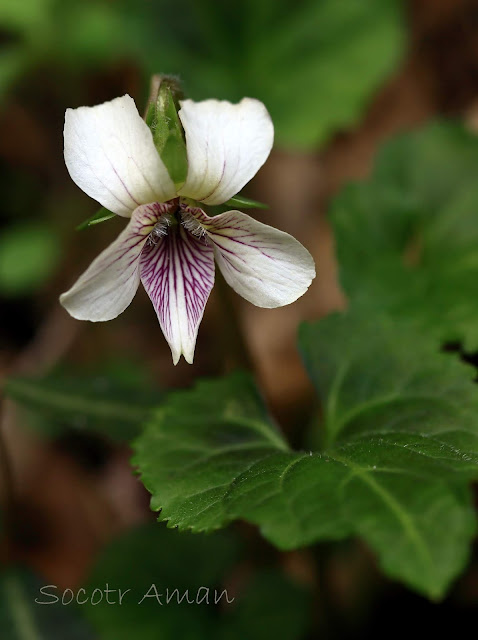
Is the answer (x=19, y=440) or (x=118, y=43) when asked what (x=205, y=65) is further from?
(x=19, y=440)

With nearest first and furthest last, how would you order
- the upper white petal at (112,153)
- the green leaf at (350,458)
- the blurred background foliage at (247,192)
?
the green leaf at (350,458)
the upper white petal at (112,153)
the blurred background foliage at (247,192)

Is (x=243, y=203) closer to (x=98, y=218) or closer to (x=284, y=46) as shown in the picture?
(x=98, y=218)

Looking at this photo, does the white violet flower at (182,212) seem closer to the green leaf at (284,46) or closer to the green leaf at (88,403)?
the green leaf at (88,403)

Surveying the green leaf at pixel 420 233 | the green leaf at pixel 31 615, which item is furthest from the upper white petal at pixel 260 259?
the green leaf at pixel 31 615

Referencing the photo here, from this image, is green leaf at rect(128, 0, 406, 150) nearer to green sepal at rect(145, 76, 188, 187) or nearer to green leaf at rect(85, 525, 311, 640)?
green leaf at rect(85, 525, 311, 640)

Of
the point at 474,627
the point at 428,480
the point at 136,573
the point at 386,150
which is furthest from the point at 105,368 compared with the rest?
the point at 428,480

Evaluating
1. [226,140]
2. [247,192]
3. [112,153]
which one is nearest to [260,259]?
[226,140]
